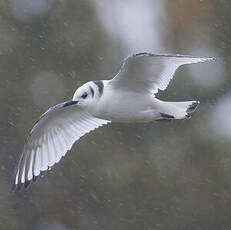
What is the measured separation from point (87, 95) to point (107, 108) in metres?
0.11

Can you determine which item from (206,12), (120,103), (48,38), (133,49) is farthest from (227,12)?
(120,103)

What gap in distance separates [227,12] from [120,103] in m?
3.68

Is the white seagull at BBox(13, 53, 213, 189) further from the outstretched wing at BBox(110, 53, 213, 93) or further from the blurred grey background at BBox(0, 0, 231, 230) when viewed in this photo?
the blurred grey background at BBox(0, 0, 231, 230)

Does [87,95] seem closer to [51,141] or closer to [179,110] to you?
[179,110]

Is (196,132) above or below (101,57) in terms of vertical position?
below

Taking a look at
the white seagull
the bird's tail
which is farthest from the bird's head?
the bird's tail

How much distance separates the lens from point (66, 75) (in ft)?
28.4

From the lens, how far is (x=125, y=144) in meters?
8.55

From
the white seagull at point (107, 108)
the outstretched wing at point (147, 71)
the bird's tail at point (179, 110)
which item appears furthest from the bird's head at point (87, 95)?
the bird's tail at point (179, 110)

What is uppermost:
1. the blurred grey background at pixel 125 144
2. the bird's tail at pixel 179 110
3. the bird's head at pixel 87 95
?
the bird's head at pixel 87 95

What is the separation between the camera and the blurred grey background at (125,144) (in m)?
8.34

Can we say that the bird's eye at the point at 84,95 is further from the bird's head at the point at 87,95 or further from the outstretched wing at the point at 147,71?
the outstretched wing at the point at 147,71

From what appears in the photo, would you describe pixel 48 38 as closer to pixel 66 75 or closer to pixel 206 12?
pixel 66 75

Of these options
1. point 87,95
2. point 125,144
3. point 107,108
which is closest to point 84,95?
point 87,95
